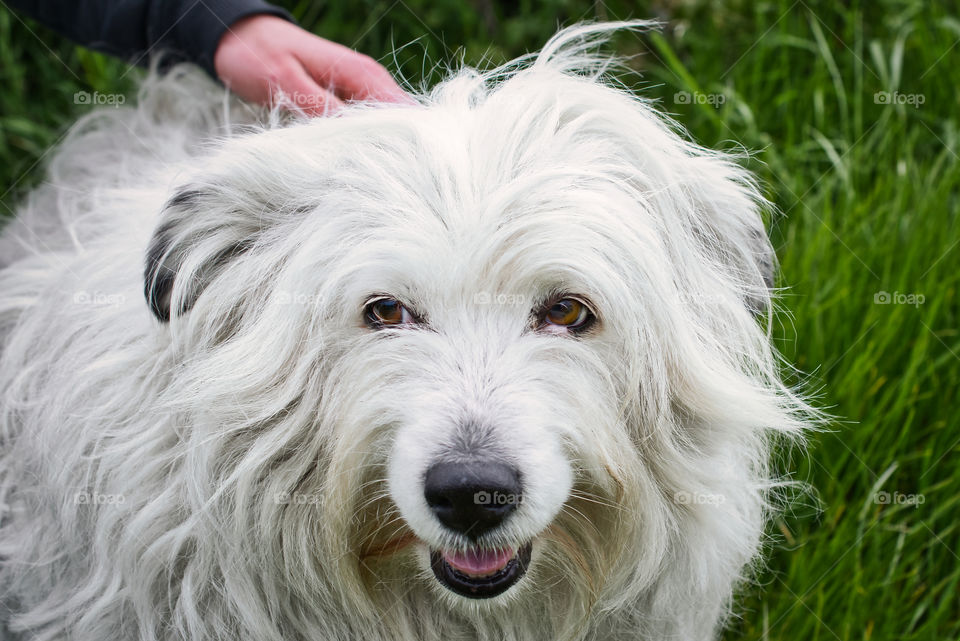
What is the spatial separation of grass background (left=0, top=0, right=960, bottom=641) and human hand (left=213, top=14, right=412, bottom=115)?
7.1 inches

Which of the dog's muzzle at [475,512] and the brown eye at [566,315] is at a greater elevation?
the brown eye at [566,315]

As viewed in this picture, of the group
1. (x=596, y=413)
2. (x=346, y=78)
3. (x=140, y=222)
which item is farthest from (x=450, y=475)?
(x=346, y=78)

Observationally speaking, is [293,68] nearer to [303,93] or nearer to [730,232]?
[303,93]

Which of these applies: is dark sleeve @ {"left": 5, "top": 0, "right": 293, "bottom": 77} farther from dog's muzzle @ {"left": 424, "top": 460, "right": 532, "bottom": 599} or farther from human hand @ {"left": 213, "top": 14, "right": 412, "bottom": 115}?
dog's muzzle @ {"left": 424, "top": 460, "right": 532, "bottom": 599}

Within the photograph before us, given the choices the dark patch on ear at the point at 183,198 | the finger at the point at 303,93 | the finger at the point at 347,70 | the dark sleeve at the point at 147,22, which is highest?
the dark sleeve at the point at 147,22

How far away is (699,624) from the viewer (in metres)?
2.94

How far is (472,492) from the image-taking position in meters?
2.14

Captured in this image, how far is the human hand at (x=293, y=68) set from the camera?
11.0ft

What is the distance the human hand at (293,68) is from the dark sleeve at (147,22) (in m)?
0.05

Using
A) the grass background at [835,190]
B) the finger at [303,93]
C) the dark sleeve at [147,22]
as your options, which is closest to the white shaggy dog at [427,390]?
the finger at [303,93]

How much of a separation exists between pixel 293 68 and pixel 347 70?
0.64 feet

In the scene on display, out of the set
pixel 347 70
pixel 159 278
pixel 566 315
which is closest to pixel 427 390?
pixel 566 315

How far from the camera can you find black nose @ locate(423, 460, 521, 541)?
6.94 feet

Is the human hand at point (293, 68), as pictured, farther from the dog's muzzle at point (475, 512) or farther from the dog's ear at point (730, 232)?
the dog's muzzle at point (475, 512)
